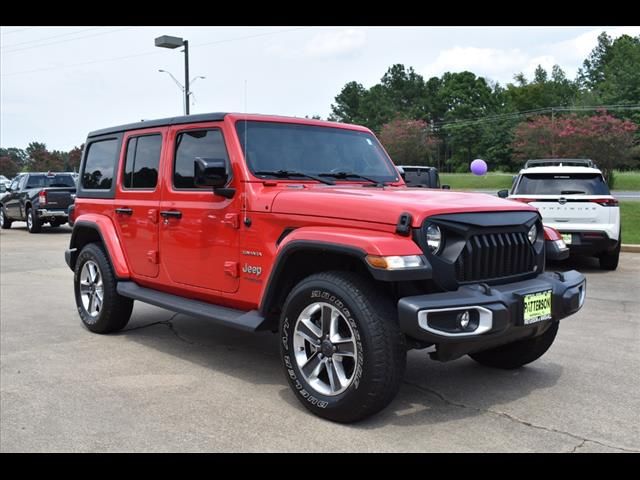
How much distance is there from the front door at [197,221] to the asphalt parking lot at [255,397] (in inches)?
29.8

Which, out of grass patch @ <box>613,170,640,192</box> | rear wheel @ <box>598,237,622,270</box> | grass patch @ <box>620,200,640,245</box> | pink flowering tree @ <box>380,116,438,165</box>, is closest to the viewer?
rear wheel @ <box>598,237,622,270</box>

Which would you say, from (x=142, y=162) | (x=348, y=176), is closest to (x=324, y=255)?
(x=348, y=176)

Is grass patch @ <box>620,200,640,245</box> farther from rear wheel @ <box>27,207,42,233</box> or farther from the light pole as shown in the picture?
rear wheel @ <box>27,207,42,233</box>

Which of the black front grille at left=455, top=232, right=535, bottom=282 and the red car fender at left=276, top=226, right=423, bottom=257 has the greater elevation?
the red car fender at left=276, top=226, right=423, bottom=257

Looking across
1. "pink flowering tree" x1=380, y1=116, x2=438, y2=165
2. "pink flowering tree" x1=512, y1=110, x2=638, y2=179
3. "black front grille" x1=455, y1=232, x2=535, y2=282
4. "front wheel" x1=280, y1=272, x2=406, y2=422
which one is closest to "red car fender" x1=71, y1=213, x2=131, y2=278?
"front wheel" x1=280, y1=272, x2=406, y2=422

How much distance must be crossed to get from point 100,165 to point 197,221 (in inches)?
81.6

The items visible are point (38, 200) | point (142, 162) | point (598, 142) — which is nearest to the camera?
point (142, 162)

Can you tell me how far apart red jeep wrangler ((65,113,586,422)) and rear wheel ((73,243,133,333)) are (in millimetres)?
32

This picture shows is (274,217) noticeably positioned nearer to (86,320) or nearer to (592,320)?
(86,320)

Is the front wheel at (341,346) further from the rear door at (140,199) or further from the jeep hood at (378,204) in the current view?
the rear door at (140,199)

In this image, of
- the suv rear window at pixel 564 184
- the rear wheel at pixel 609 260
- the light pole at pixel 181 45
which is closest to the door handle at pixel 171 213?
the suv rear window at pixel 564 184

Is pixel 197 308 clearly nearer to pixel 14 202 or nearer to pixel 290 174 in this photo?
pixel 290 174

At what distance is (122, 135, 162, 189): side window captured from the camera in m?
5.58

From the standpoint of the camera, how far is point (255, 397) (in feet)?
14.3
